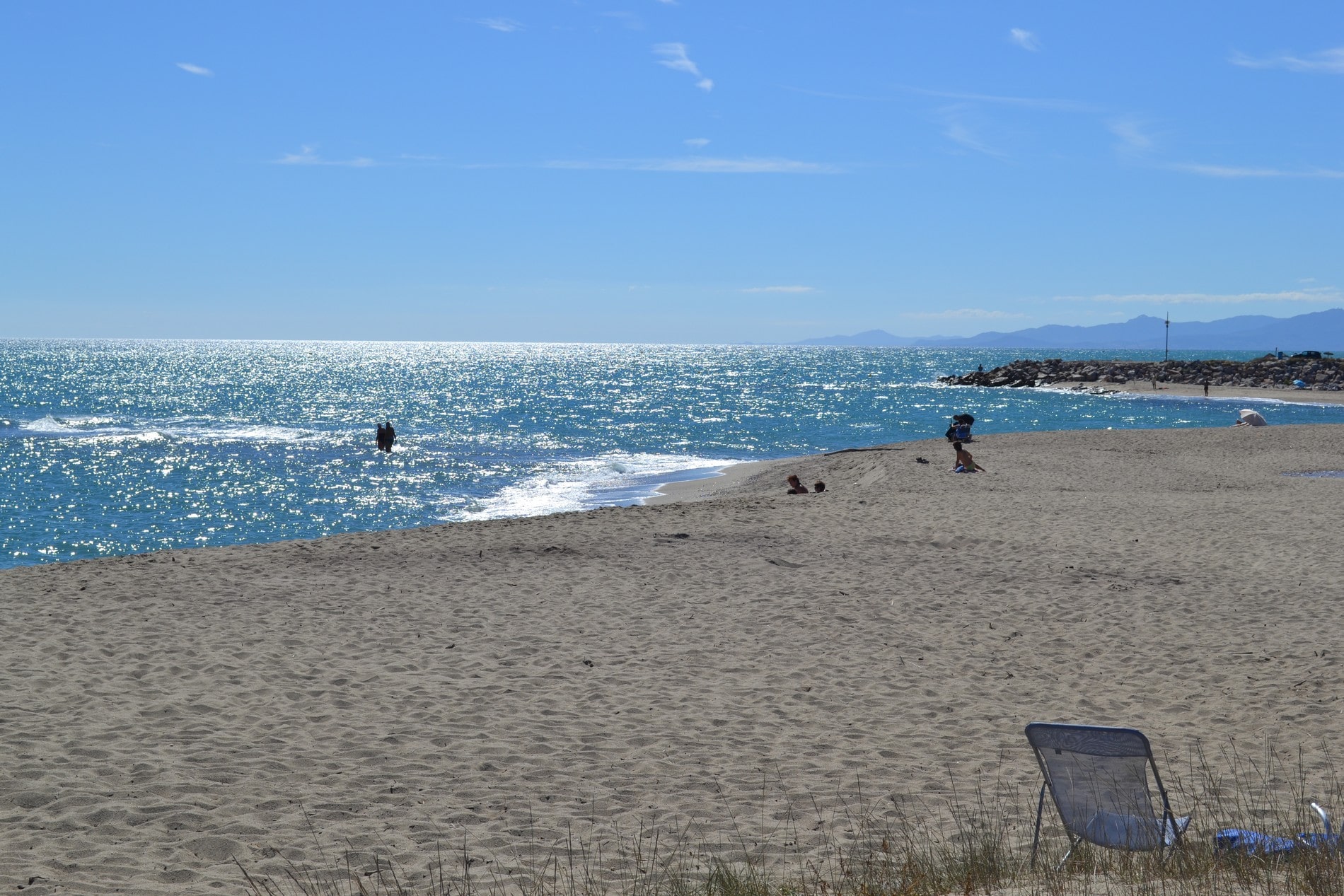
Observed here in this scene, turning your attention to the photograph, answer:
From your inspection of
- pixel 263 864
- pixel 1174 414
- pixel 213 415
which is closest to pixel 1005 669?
pixel 263 864

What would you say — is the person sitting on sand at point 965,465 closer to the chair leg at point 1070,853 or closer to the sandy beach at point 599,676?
the sandy beach at point 599,676

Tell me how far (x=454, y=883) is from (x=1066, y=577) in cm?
982

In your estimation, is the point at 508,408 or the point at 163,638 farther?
the point at 508,408

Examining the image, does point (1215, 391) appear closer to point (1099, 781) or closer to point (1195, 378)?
point (1195, 378)

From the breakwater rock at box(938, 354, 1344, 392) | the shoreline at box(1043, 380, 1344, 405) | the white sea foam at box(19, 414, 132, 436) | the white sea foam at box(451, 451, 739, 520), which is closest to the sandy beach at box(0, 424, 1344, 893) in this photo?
the white sea foam at box(451, 451, 739, 520)

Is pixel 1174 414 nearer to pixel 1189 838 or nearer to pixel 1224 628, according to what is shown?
pixel 1224 628

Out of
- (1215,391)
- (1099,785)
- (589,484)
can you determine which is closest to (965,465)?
(589,484)

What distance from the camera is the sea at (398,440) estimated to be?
27812mm

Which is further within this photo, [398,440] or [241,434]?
[241,434]

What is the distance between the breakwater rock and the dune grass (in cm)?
7955

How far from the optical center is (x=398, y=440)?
52250 mm

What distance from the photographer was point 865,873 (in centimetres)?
506

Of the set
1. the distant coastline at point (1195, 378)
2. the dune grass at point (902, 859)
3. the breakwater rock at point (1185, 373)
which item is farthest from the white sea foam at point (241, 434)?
the breakwater rock at point (1185, 373)

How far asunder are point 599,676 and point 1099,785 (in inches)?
194
